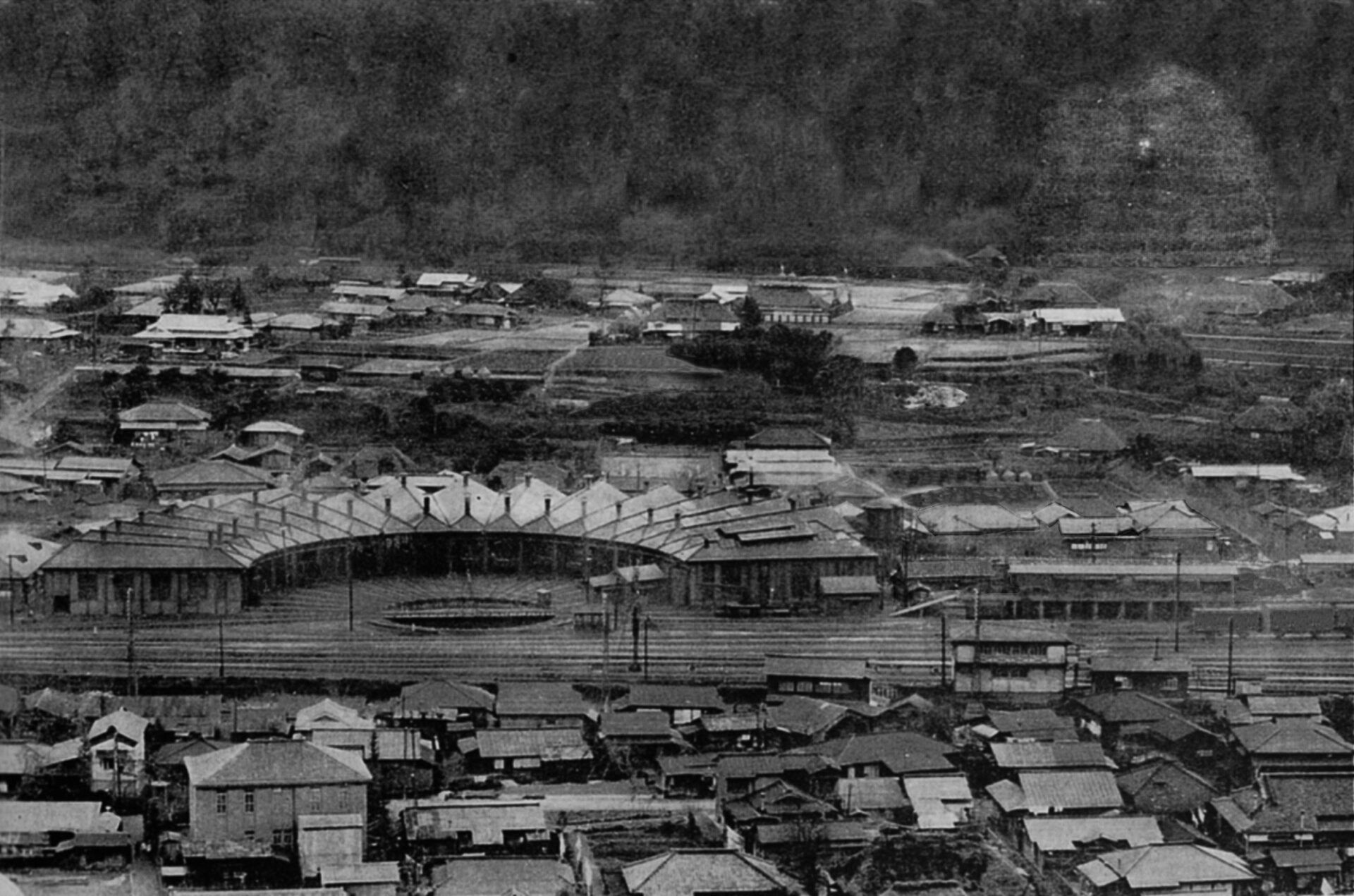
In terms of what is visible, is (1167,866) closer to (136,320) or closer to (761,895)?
(761,895)

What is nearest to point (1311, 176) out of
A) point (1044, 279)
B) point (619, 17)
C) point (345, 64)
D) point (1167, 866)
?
point (1044, 279)

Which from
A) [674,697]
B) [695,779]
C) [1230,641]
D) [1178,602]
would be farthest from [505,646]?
[1230,641]

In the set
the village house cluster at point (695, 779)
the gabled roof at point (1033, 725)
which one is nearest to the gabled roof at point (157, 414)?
the village house cluster at point (695, 779)

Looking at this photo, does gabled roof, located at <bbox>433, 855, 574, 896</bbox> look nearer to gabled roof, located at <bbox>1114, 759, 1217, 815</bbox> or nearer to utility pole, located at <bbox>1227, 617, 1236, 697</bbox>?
gabled roof, located at <bbox>1114, 759, 1217, 815</bbox>

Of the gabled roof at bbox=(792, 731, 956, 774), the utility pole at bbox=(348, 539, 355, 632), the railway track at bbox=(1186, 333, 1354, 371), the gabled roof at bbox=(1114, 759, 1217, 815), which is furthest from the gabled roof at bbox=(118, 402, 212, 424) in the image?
the railway track at bbox=(1186, 333, 1354, 371)

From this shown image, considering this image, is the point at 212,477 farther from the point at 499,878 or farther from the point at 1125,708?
the point at 1125,708

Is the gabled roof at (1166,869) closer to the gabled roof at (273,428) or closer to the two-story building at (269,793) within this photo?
the two-story building at (269,793)
